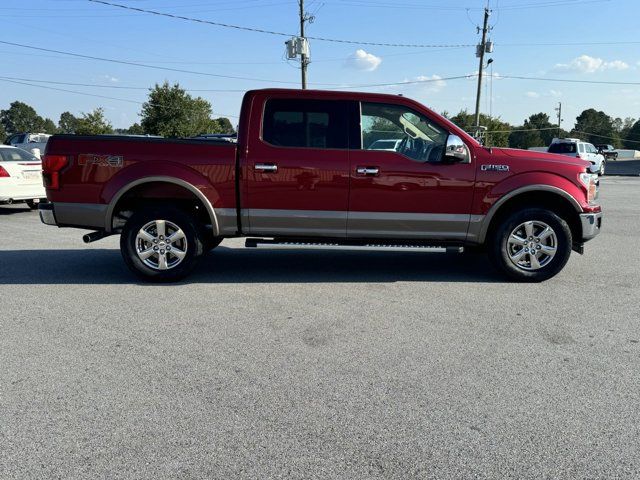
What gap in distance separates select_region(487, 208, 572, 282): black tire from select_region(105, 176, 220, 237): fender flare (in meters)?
3.14

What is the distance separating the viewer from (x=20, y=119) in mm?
137250

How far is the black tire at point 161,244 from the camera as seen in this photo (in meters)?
6.05

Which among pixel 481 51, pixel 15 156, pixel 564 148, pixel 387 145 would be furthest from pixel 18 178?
pixel 481 51

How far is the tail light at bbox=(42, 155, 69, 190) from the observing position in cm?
598

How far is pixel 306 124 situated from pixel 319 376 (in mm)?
3264

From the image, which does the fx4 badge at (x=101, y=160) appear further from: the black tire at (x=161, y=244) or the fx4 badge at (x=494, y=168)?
the fx4 badge at (x=494, y=168)

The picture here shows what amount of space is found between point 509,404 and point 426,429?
0.63m

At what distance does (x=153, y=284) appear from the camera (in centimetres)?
609

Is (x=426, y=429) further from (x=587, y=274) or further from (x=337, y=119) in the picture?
(x=587, y=274)

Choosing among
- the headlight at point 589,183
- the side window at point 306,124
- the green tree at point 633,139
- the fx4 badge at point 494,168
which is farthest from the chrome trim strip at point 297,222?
the green tree at point 633,139

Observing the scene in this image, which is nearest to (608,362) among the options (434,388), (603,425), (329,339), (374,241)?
(603,425)

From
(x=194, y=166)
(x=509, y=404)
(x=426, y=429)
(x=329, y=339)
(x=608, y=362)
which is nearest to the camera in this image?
(x=426, y=429)

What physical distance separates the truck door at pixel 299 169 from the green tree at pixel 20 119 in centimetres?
14698

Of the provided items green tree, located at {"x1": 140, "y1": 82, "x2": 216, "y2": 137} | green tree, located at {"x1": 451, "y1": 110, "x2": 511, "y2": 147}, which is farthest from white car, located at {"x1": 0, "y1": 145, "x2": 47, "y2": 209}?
green tree, located at {"x1": 451, "y1": 110, "x2": 511, "y2": 147}
